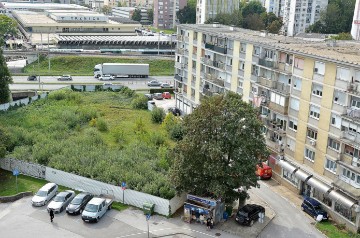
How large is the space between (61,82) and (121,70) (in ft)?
46.0

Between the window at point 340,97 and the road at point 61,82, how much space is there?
194ft

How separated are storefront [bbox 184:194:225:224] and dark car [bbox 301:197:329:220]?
833 centimetres

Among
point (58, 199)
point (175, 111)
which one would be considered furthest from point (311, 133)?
point (175, 111)

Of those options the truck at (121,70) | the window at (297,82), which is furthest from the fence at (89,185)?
the truck at (121,70)

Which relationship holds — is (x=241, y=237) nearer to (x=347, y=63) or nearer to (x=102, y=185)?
(x=102, y=185)

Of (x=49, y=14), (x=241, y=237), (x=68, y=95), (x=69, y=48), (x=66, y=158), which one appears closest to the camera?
(x=241, y=237)

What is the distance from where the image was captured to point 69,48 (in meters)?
132

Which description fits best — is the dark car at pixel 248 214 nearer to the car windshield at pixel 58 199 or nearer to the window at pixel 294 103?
the window at pixel 294 103

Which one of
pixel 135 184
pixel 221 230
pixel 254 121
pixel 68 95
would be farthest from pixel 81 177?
pixel 68 95

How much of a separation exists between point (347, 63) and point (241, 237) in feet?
55.8

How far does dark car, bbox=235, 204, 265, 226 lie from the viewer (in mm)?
36812

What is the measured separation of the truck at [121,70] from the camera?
101m

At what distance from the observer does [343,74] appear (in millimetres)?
38031

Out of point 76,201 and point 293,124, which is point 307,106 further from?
point 76,201
